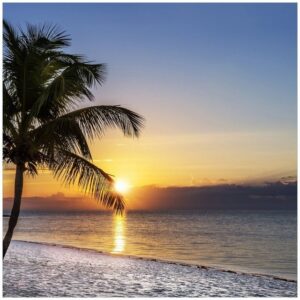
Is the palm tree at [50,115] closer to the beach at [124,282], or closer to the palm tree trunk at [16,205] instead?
the palm tree trunk at [16,205]

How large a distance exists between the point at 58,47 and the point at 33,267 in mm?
10594

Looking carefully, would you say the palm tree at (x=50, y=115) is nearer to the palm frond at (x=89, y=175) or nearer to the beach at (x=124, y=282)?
the palm frond at (x=89, y=175)

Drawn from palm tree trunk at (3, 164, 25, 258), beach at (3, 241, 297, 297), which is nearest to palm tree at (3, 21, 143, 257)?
palm tree trunk at (3, 164, 25, 258)

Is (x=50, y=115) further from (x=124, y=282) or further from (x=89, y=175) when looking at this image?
(x=124, y=282)

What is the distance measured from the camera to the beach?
1441 centimetres

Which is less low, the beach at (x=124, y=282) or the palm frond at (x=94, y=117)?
the palm frond at (x=94, y=117)

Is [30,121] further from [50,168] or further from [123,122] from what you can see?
[123,122]

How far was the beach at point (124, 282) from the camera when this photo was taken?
47.3ft

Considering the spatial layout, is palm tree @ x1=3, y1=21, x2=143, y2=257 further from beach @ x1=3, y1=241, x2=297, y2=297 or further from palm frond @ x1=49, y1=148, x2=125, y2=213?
beach @ x1=3, y1=241, x2=297, y2=297

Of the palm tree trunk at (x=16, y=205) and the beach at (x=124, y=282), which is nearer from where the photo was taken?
the palm tree trunk at (x=16, y=205)

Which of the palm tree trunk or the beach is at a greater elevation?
the palm tree trunk

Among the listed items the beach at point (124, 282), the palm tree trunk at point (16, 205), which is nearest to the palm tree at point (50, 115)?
the palm tree trunk at point (16, 205)

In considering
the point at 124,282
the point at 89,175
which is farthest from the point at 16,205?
the point at 124,282

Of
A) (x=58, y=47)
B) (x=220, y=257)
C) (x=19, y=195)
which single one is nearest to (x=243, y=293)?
(x=19, y=195)
